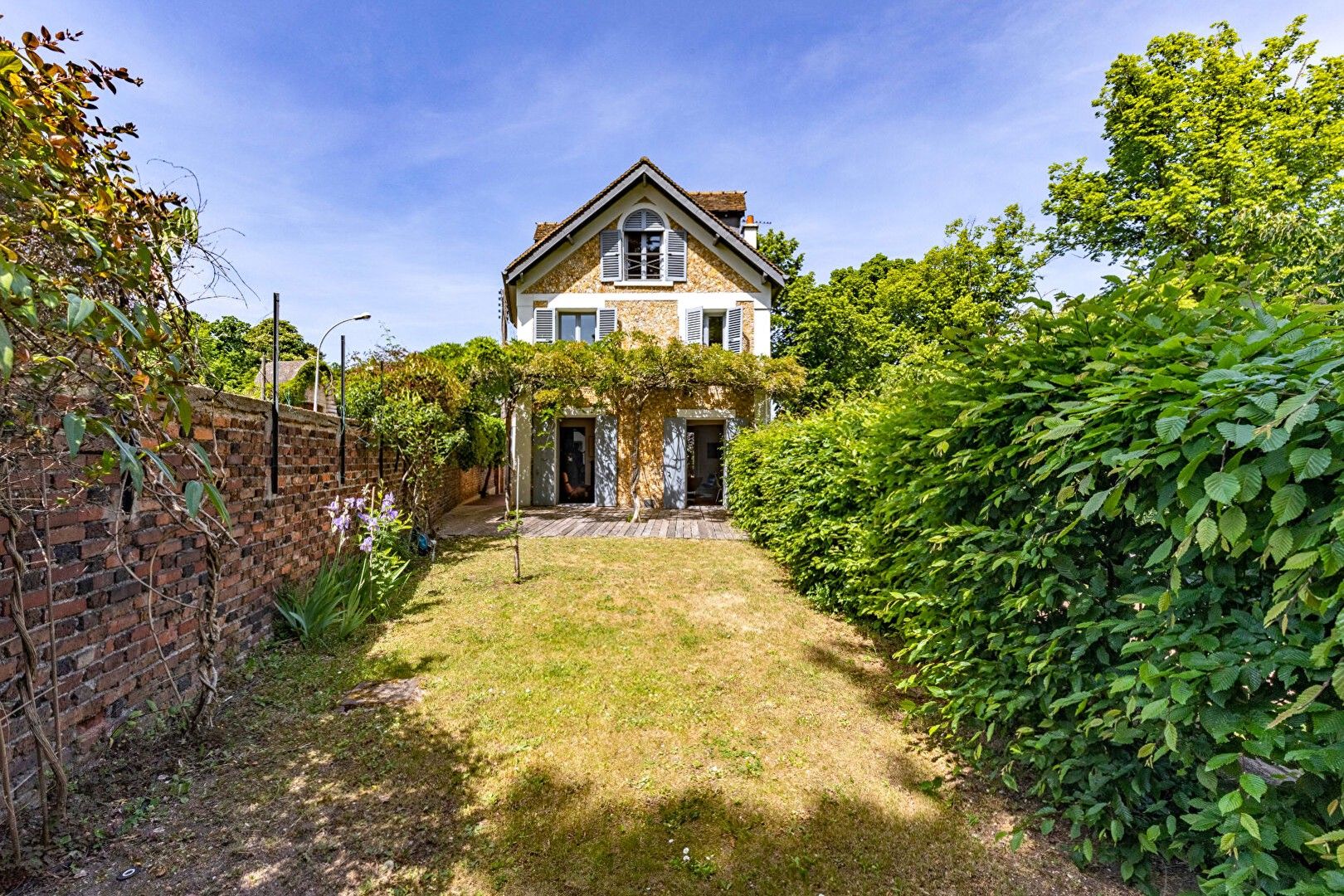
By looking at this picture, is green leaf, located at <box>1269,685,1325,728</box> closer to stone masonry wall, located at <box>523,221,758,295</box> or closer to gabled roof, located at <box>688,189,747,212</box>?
stone masonry wall, located at <box>523,221,758,295</box>

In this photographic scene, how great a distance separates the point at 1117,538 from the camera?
1.93 m

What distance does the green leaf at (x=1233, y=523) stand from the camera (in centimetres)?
131

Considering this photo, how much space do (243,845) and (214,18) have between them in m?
5.13

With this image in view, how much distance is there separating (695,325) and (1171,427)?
13161 millimetres

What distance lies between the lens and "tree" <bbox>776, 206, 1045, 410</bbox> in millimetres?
18906

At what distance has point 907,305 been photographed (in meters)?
21.1

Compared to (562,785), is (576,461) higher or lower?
higher

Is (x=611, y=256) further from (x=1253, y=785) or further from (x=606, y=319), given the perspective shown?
(x=1253, y=785)

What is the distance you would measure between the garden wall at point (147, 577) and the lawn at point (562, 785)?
14.0 inches

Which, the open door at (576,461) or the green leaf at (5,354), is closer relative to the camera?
the green leaf at (5,354)

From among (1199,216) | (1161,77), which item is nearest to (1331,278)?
(1199,216)

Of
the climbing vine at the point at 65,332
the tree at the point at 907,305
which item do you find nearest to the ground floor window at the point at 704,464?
the tree at the point at 907,305

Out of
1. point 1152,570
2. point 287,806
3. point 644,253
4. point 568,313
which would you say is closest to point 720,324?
point 644,253

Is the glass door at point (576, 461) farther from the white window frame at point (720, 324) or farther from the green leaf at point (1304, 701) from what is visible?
the green leaf at point (1304, 701)
